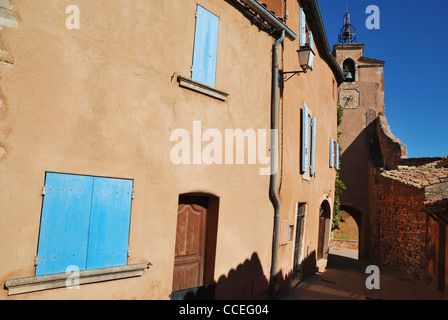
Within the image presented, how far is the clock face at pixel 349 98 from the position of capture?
2034cm

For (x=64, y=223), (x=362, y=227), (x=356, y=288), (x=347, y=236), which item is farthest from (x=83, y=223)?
(x=347, y=236)

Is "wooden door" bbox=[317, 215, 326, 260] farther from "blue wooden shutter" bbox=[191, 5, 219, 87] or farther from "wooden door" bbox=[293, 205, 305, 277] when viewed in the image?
"blue wooden shutter" bbox=[191, 5, 219, 87]

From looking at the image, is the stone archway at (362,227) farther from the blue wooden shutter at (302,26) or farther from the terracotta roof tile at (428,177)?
the blue wooden shutter at (302,26)

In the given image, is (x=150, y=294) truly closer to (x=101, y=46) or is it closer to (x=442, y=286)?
(x=101, y=46)

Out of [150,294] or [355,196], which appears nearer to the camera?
[150,294]

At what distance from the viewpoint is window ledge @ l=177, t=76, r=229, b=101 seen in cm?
494

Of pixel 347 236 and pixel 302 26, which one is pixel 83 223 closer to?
pixel 302 26

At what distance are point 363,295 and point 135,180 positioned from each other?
703 cm

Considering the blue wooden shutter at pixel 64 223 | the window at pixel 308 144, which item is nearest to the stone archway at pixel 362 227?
the window at pixel 308 144

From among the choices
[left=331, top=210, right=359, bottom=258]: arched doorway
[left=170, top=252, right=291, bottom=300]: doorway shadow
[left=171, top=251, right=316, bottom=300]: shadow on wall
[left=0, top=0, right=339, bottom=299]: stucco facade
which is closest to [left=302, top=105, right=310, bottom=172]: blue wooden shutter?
[left=0, top=0, right=339, bottom=299]: stucco facade

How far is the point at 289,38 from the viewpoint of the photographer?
7941mm

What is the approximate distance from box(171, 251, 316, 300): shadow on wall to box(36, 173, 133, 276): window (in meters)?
1.43

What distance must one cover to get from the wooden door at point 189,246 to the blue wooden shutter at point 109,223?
1.14m
